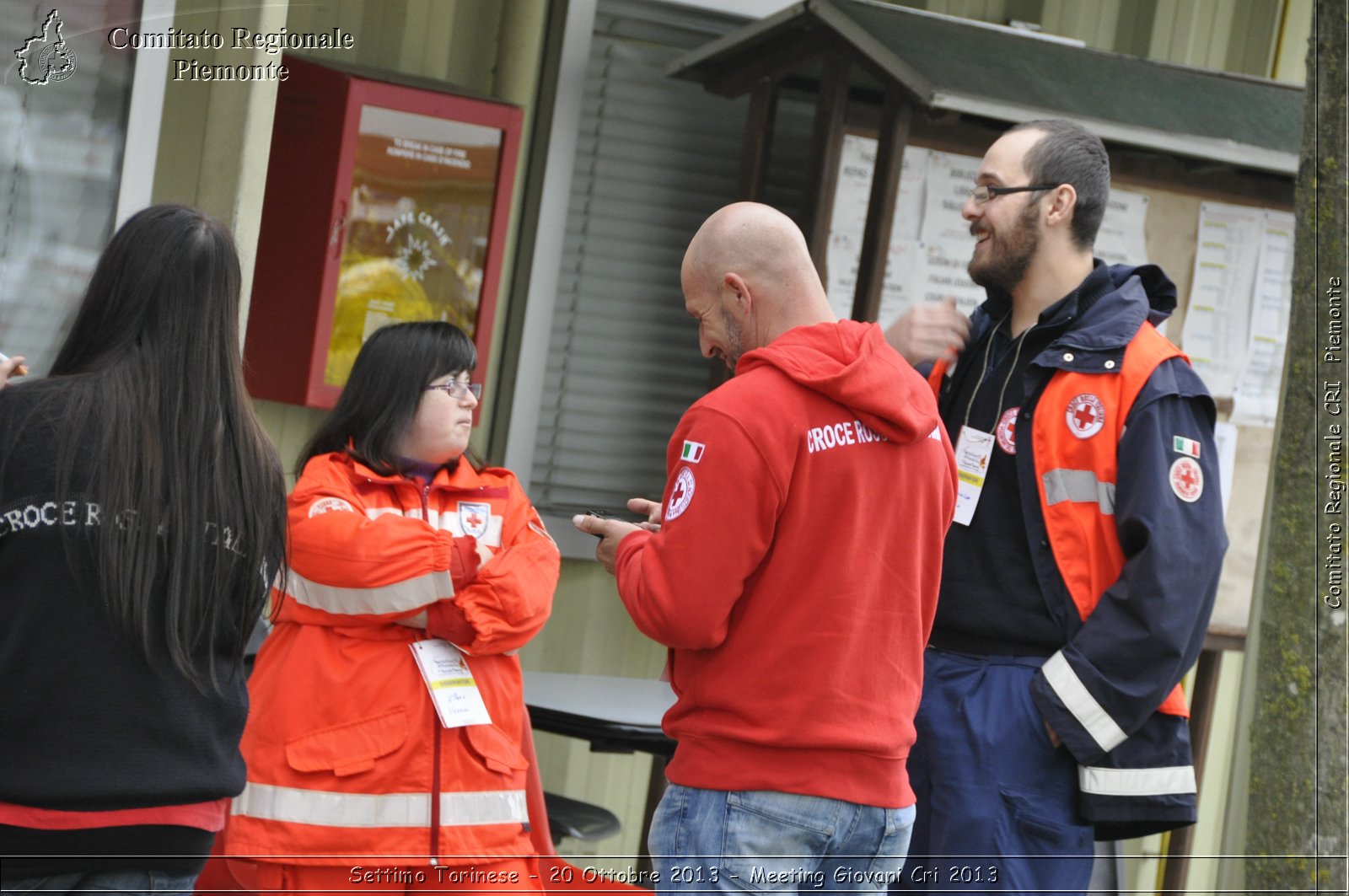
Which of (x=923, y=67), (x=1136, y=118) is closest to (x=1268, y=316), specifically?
(x=1136, y=118)

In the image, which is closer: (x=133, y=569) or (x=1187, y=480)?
(x=133, y=569)

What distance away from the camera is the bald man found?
8.14ft

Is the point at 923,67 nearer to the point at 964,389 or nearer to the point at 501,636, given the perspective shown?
the point at 964,389

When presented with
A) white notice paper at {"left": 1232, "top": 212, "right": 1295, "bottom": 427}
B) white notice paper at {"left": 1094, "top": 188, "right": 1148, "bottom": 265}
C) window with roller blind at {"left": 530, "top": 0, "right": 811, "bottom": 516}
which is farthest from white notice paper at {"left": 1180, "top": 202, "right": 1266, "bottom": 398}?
window with roller blind at {"left": 530, "top": 0, "right": 811, "bottom": 516}

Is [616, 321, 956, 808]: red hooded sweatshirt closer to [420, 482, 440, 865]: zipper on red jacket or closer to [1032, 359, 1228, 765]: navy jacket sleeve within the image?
[1032, 359, 1228, 765]: navy jacket sleeve

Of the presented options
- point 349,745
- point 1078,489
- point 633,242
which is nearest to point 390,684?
point 349,745

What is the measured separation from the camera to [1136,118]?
4.84 m

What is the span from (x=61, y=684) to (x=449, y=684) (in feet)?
4.75

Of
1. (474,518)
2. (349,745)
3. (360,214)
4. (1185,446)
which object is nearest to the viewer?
(1185,446)

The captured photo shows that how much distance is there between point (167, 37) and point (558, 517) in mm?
2181

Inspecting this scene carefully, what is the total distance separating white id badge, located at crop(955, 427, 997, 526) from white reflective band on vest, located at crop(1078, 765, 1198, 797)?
601 mm

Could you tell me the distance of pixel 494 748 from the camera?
3744 millimetres

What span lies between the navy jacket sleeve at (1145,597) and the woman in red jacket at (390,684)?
1375 millimetres

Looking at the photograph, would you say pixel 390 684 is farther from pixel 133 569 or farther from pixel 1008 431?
pixel 1008 431
